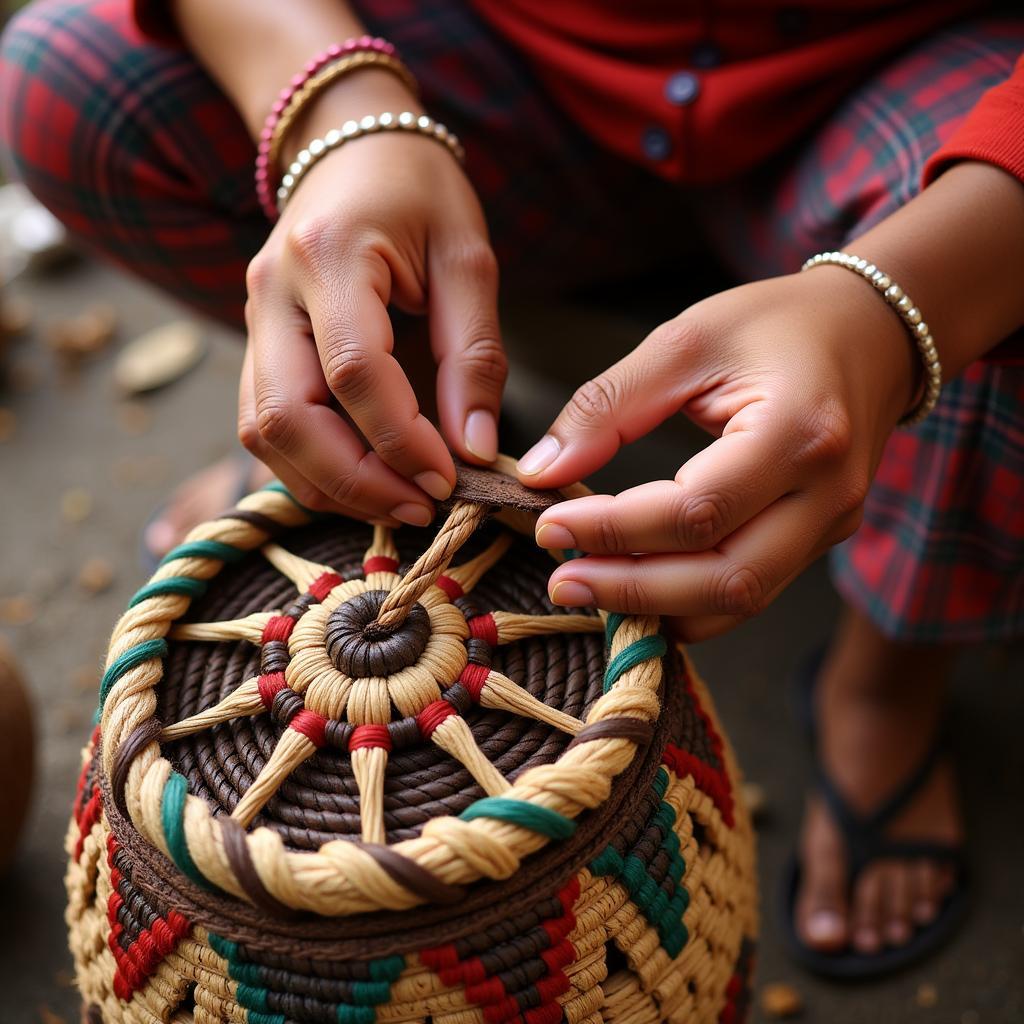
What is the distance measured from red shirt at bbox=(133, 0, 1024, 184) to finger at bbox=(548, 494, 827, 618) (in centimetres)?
51

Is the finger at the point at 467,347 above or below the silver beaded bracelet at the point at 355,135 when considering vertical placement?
below

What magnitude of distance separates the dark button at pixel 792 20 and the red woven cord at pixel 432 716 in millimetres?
759

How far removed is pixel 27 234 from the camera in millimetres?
2096

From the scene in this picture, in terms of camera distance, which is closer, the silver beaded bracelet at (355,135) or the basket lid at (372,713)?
the basket lid at (372,713)

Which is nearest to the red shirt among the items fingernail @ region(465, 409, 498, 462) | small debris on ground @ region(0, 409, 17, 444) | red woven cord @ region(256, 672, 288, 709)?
fingernail @ region(465, 409, 498, 462)

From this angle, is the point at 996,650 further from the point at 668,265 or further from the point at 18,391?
the point at 18,391

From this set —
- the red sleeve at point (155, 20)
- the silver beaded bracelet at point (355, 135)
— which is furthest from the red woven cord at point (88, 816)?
the red sleeve at point (155, 20)

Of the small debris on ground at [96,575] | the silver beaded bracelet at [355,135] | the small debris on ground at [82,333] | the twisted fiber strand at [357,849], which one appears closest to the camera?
the twisted fiber strand at [357,849]

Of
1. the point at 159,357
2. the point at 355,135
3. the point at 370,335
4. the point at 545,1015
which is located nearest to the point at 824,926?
the point at 545,1015

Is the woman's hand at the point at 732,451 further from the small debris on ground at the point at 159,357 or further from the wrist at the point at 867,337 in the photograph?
the small debris on ground at the point at 159,357

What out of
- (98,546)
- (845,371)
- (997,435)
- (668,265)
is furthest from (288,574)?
(98,546)

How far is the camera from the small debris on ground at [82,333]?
6.24 ft

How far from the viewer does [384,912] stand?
585 millimetres

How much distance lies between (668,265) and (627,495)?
0.83 meters
